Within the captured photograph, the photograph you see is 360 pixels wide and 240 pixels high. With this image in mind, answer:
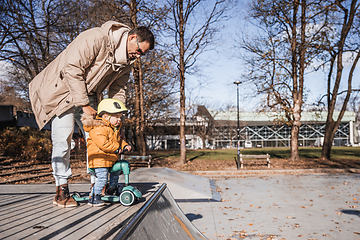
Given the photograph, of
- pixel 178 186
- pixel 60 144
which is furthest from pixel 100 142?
pixel 178 186

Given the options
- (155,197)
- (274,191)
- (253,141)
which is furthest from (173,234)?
(253,141)

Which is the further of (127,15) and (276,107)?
(276,107)

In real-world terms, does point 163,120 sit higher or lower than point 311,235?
higher

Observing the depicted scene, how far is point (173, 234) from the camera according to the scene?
318cm

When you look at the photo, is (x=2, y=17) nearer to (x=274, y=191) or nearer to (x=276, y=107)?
(x=274, y=191)

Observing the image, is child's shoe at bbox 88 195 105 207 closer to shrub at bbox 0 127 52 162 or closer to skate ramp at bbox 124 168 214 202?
skate ramp at bbox 124 168 214 202

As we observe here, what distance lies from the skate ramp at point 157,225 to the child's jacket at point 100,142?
712 mm

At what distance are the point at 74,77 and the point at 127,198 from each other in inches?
58.1

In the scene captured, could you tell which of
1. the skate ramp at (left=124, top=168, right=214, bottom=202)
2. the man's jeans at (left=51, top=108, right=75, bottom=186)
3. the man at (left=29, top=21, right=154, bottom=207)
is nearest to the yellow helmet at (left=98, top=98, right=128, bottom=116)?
the man at (left=29, top=21, right=154, bottom=207)

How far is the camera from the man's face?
134 inches

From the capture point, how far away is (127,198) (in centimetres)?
323

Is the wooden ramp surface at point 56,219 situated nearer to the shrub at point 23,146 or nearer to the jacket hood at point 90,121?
the jacket hood at point 90,121

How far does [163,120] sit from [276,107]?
12543 millimetres

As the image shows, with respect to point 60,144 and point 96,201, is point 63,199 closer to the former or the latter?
point 96,201
